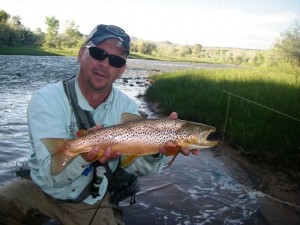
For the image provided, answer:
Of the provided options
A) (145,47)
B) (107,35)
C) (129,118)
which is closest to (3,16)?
(145,47)

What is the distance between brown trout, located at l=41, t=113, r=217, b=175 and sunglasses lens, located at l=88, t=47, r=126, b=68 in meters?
0.76

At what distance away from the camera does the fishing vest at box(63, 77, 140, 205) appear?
11.5 feet

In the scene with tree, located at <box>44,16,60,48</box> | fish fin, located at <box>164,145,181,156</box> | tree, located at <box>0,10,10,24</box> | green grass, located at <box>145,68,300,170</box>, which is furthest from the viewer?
tree, located at <box>44,16,60,48</box>

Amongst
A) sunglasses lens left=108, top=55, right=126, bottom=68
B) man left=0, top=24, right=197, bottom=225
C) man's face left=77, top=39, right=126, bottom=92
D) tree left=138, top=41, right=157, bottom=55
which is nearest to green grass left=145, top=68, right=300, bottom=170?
man left=0, top=24, right=197, bottom=225

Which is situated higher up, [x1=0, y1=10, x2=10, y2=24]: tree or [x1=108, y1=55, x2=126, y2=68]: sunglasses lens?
[x1=0, y1=10, x2=10, y2=24]: tree

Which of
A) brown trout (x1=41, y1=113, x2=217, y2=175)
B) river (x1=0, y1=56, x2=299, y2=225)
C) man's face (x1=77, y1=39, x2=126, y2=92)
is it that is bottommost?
river (x1=0, y1=56, x2=299, y2=225)

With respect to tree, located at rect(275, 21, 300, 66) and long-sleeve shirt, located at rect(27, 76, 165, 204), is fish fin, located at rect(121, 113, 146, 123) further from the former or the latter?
tree, located at rect(275, 21, 300, 66)

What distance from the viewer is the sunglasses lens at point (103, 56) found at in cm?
373

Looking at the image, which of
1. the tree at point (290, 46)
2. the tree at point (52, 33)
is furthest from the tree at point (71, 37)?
the tree at point (290, 46)

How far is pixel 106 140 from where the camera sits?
123 inches

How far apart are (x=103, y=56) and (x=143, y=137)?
3.70ft

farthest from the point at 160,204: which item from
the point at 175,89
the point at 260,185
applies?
the point at 175,89

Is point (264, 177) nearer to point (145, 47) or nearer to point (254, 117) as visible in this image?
point (254, 117)

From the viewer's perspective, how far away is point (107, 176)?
3.88m
